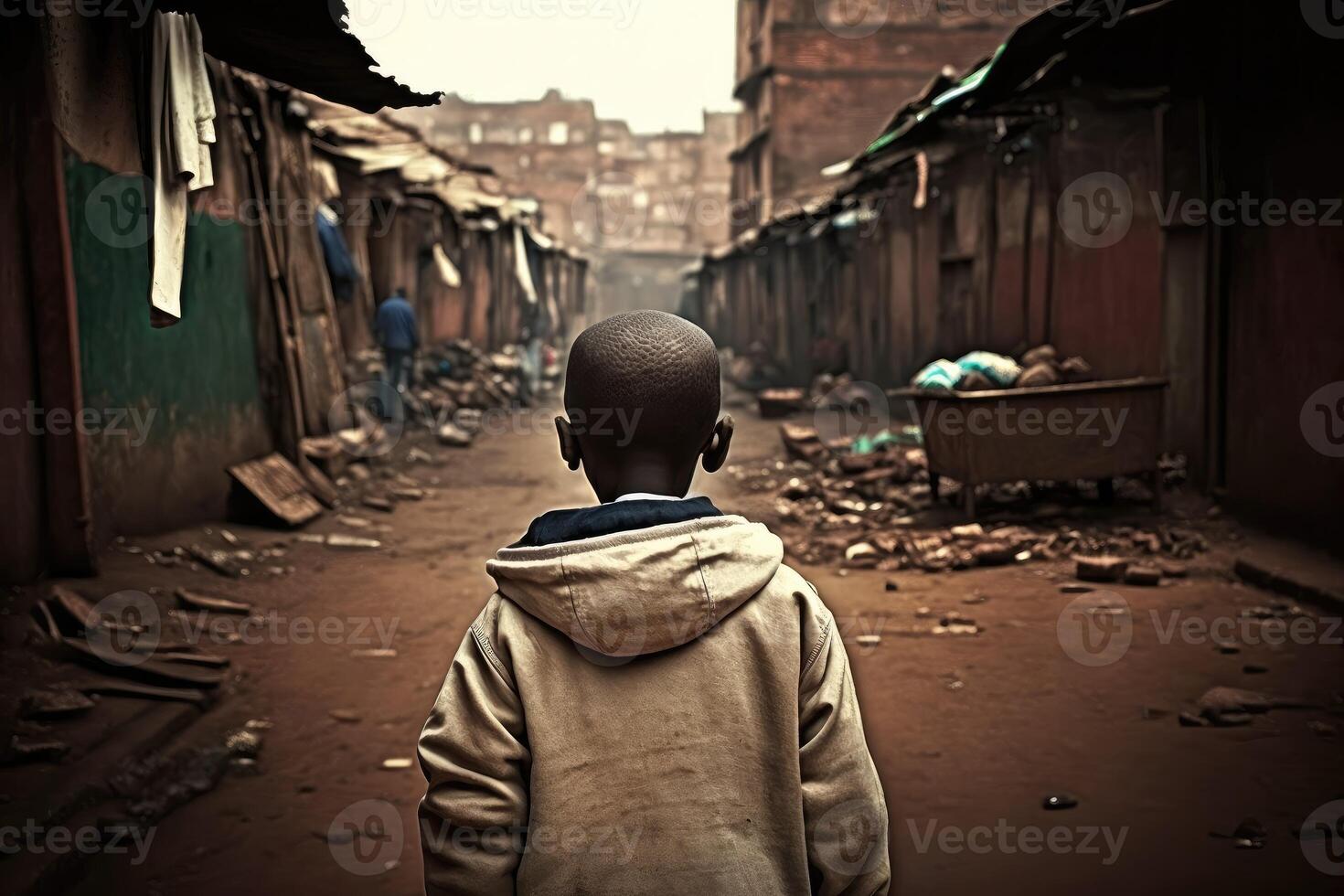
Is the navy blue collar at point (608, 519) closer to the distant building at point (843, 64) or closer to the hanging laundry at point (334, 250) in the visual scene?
the hanging laundry at point (334, 250)

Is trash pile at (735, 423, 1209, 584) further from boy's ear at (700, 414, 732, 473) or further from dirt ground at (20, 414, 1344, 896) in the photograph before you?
boy's ear at (700, 414, 732, 473)

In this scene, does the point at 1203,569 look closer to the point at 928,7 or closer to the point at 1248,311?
the point at 1248,311

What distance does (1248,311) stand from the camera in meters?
7.30

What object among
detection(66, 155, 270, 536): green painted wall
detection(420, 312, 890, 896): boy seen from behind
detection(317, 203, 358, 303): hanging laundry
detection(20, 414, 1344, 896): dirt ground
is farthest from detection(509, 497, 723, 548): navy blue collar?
detection(317, 203, 358, 303): hanging laundry

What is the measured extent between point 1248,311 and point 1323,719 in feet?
13.1

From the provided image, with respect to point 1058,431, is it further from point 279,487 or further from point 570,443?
point 570,443

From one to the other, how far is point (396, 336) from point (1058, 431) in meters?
8.23

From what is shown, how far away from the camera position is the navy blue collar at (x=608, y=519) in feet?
4.73

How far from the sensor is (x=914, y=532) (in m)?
7.66

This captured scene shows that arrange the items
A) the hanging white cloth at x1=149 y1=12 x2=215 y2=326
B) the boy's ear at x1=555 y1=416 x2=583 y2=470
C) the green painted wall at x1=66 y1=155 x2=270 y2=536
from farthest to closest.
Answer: the green painted wall at x1=66 y1=155 x2=270 y2=536
the hanging white cloth at x1=149 y1=12 x2=215 y2=326
the boy's ear at x1=555 y1=416 x2=583 y2=470

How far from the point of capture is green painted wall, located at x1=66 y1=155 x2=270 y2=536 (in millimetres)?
5965

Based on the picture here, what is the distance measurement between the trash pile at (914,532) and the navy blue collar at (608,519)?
5.49 m

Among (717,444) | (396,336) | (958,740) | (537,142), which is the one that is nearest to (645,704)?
(717,444)

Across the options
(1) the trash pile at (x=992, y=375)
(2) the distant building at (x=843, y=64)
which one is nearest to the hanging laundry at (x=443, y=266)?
(1) the trash pile at (x=992, y=375)
